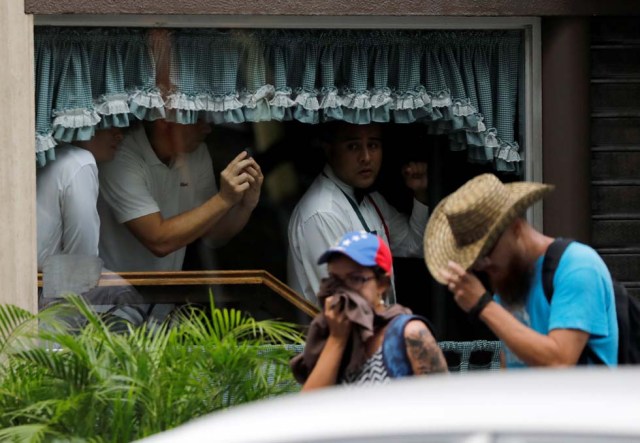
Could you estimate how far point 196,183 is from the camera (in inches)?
342

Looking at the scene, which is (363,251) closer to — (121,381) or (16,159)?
(121,381)

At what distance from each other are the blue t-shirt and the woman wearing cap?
16.3 inches

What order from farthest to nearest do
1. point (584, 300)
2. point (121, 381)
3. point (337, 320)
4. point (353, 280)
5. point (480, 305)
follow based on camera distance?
point (121, 381), point (353, 280), point (337, 320), point (480, 305), point (584, 300)

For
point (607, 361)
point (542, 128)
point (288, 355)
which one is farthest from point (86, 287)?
point (607, 361)

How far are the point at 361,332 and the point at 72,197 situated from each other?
364 centimetres

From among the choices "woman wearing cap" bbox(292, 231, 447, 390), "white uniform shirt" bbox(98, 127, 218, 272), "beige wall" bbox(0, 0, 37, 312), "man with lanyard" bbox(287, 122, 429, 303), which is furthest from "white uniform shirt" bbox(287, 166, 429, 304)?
"woman wearing cap" bbox(292, 231, 447, 390)

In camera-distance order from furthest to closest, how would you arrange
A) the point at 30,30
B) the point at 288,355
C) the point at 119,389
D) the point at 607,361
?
the point at 30,30, the point at 288,355, the point at 119,389, the point at 607,361

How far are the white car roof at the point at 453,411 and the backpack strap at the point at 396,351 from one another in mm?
1821

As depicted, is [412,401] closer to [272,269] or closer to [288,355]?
[288,355]

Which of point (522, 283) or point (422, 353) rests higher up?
point (522, 283)

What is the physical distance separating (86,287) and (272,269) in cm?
113

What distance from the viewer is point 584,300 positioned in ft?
17.3

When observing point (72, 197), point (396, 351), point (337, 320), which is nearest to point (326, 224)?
point (72, 197)

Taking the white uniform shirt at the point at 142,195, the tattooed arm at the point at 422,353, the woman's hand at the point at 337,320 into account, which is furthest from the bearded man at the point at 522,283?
the white uniform shirt at the point at 142,195
